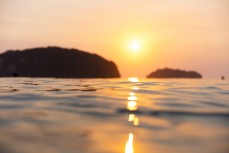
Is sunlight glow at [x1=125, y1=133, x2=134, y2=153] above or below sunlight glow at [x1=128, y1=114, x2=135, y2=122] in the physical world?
below

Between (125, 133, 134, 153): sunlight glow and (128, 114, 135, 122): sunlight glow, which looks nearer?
(125, 133, 134, 153): sunlight glow

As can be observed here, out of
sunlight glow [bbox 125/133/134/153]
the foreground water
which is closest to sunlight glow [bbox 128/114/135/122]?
the foreground water

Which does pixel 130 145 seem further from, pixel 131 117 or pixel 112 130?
pixel 131 117

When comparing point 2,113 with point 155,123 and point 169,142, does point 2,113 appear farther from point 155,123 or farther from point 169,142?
point 169,142

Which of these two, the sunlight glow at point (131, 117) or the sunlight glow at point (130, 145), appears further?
the sunlight glow at point (131, 117)

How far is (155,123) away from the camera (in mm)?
4680

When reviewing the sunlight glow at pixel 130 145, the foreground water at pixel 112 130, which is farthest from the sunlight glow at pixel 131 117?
the sunlight glow at pixel 130 145

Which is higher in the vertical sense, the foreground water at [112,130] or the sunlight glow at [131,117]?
the sunlight glow at [131,117]

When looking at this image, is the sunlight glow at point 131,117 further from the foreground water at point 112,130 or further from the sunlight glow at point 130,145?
the sunlight glow at point 130,145

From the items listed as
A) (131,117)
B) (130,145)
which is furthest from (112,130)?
(131,117)

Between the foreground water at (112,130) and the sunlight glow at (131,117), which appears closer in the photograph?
the foreground water at (112,130)

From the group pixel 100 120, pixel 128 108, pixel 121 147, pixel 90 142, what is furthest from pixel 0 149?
pixel 128 108

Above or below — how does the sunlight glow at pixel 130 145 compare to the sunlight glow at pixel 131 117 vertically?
below

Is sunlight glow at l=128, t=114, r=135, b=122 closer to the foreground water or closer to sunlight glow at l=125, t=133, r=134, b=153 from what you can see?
the foreground water
